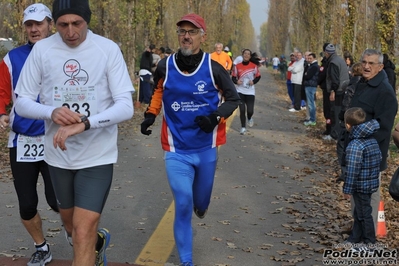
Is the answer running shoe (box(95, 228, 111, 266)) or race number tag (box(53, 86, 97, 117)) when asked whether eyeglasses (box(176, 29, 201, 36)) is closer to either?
race number tag (box(53, 86, 97, 117))

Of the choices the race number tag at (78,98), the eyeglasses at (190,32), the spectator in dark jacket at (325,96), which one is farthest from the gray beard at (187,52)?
the spectator in dark jacket at (325,96)

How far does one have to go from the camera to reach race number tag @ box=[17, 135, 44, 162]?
5.52 meters

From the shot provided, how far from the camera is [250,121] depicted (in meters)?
17.6

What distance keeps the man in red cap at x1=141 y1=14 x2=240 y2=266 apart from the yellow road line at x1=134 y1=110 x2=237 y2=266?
57 cm

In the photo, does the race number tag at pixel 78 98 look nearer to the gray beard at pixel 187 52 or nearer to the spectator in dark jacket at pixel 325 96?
the gray beard at pixel 187 52

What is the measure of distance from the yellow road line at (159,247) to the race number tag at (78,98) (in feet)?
6.65

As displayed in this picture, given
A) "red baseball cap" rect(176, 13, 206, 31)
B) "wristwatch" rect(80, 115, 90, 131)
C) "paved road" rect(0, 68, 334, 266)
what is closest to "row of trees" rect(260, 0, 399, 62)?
"paved road" rect(0, 68, 334, 266)

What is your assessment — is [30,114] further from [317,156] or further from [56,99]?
[317,156]

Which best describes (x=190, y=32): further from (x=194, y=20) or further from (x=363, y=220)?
(x=363, y=220)

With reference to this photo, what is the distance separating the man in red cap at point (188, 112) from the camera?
5.60 metres

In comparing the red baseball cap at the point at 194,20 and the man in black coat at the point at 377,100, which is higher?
the red baseball cap at the point at 194,20

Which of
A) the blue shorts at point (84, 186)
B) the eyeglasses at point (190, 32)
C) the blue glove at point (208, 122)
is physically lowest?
the blue shorts at point (84, 186)

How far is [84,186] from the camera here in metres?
4.55

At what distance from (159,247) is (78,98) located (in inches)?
97.8
